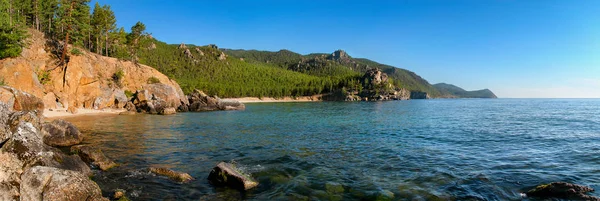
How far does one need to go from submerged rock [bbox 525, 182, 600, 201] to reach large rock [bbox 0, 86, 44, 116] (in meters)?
37.2

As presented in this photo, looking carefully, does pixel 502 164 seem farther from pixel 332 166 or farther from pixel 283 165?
pixel 283 165

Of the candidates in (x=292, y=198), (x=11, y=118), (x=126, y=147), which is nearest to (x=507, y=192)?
(x=292, y=198)

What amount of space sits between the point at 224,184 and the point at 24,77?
170ft

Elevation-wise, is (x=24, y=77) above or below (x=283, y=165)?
above

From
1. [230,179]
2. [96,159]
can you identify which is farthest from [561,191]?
[96,159]

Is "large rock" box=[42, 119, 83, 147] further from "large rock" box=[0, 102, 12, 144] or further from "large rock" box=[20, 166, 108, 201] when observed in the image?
"large rock" box=[20, 166, 108, 201]

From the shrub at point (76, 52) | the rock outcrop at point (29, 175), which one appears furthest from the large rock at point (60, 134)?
the shrub at point (76, 52)

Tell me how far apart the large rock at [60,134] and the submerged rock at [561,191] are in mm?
28307

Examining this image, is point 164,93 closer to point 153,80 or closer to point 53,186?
point 153,80

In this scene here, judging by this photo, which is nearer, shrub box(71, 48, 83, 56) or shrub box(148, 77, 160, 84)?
shrub box(71, 48, 83, 56)

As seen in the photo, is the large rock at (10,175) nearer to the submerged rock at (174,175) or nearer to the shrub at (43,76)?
the submerged rock at (174,175)

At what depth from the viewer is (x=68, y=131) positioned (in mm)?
23031

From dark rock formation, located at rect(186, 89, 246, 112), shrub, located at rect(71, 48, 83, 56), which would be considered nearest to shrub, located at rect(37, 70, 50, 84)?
shrub, located at rect(71, 48, 83, 56)

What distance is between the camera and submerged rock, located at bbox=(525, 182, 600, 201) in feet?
38.1
